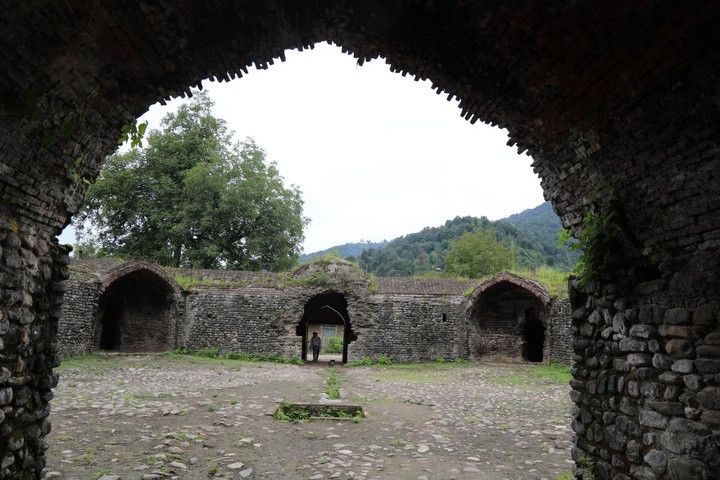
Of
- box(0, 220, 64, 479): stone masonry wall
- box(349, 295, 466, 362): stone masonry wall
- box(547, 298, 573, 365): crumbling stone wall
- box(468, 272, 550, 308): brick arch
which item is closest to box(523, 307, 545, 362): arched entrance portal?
box(468, 272, 550, 308): brick arch

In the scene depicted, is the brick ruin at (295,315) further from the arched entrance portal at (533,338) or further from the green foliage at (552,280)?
the green foliage at (552,280)

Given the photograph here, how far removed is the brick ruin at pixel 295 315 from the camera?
860 inches

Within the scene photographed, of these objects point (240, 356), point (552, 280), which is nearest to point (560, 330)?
point (552, 280)

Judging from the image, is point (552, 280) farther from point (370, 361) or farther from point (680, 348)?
point (680, 348)

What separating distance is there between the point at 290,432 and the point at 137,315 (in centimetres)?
1774

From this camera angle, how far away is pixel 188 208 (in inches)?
1257

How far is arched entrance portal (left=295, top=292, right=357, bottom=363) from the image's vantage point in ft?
84.1

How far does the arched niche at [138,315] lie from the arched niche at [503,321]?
1413cm

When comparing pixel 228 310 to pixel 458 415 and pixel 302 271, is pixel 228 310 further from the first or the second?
pixel 458 415

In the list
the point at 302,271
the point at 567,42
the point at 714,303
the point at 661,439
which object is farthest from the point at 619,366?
the point at 302,271

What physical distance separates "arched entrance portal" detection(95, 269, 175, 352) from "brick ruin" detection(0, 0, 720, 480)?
1847 cm

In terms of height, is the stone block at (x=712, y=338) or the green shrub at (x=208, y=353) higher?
the stone block at (x=712, y=338)

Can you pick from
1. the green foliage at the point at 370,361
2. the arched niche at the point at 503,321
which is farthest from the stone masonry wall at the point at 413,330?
the arched niche at the point at 503,321

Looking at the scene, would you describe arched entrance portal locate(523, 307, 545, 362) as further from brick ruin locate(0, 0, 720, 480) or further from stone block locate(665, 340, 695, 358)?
stone block locate(665, 340, 695, 358)
